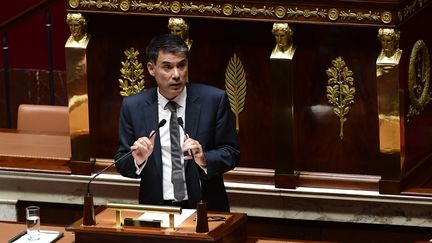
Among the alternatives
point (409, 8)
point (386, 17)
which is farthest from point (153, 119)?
point (409, 8)

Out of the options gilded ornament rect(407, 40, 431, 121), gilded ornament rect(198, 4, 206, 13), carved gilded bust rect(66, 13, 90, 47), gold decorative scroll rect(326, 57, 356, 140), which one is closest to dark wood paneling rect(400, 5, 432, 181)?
gilded ornament rect(407, 40, 431, 121)

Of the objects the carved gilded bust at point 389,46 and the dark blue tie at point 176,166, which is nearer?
the dark blue tie at point 176,166

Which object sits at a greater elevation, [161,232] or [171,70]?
[171,70]

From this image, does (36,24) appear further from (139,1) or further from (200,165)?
(200,165)

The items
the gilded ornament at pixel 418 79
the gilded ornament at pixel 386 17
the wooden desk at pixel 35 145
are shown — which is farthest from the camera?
the wooden desk at pixel 35 145

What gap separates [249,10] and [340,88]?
54cm

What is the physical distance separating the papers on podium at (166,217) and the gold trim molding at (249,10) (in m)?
1.31

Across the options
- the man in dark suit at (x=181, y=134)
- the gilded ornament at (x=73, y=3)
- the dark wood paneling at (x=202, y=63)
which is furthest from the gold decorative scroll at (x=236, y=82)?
the man in dark suit at (x=181, y=134)

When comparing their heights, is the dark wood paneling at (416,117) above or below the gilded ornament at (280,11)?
below

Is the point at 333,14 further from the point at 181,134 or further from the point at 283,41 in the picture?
the point at 181,134

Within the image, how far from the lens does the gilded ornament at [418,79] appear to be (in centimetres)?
632

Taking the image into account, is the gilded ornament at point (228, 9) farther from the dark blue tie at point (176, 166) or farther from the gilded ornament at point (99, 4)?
the dark blue tie at point (176, 166)

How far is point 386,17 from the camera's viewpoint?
6074mm

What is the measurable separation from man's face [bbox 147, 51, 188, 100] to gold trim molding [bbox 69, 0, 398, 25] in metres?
0.98
